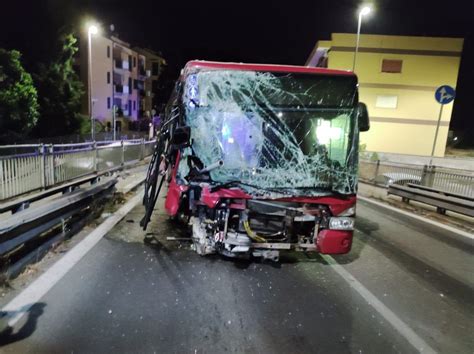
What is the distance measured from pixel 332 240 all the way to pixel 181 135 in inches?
100

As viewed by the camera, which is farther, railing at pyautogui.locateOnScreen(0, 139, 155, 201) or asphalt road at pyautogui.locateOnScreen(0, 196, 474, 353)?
railing at pyautogui.locateOnScreen(0, 139, 155, 201)

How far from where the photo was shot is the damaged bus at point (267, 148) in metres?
4.68

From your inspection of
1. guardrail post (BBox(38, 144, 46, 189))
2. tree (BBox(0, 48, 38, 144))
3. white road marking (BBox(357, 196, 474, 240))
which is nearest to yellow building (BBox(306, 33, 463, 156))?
white road marking (BBox(357, 196, 474, 240))

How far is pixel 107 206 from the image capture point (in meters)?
8.46

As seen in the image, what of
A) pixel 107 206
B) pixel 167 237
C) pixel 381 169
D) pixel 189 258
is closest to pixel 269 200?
pixel 189 258

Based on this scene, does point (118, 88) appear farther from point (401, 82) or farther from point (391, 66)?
point (401, 82)

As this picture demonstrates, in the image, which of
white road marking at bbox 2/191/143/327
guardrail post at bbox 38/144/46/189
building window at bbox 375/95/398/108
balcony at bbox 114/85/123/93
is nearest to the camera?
white road marking at bbox 2/191/143/327

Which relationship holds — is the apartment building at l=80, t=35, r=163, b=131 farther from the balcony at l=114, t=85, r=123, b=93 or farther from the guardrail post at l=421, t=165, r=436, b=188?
the guardrail post at l=421, t=165, r=436, b=188

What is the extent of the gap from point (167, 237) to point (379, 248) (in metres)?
3.90

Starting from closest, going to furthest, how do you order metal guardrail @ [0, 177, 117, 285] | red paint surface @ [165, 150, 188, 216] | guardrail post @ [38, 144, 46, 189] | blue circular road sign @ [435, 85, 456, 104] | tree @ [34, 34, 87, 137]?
metal guardrail @ [0, 177, 117, 285]
red paint surface @ [165, 150, 188, 216]
guardrail post @ [38, 144, 46, 189]
blue circular road sign @ [435, 85, 456, 104]
tree @ [34, 34, 87, 137]

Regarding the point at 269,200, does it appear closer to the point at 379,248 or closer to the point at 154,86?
the point at 379,248

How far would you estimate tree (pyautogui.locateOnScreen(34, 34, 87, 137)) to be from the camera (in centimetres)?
2520

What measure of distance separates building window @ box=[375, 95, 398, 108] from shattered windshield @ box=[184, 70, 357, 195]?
28.5m

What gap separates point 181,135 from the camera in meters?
4.64
